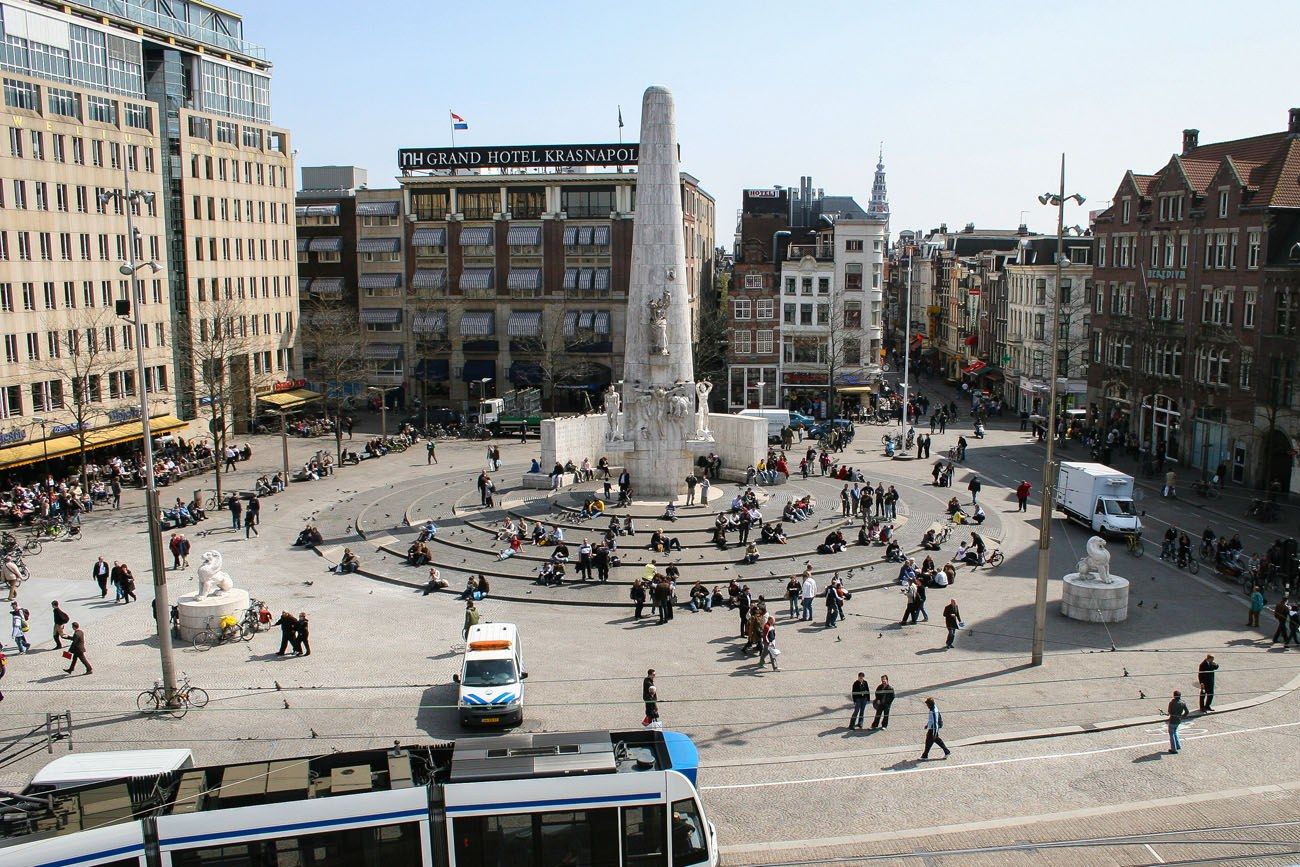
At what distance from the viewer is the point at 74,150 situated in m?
55.1

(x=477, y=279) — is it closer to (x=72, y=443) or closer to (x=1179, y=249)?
(x=72, y=443)

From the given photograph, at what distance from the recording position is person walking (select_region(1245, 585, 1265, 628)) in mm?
31188

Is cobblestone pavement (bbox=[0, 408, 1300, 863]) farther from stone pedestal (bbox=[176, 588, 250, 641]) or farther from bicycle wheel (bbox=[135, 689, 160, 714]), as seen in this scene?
stone pedestal (bbox=[176, 588, 250, 641])

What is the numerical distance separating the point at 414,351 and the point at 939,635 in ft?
188

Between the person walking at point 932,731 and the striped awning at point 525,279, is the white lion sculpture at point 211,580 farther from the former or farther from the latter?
the striped awning at point 525,279

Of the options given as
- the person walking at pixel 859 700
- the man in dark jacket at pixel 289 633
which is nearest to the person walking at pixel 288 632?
the man in dark jacket at pixel 289 633

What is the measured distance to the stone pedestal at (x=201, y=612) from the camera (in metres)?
30.4

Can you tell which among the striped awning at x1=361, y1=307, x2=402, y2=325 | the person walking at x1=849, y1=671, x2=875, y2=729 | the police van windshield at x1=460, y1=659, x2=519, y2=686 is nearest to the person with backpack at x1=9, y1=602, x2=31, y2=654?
the police van windshield at x1=460, y1=659, x2=519, y2=686

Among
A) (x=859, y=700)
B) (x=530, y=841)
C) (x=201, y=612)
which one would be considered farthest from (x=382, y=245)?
(x=530, y=841)

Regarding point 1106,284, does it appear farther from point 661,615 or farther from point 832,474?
point 661,615

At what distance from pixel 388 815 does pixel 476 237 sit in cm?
6758

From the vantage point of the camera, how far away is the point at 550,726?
24.3 meters

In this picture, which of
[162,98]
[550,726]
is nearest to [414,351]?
[162,98]

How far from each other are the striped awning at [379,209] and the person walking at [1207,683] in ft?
224
